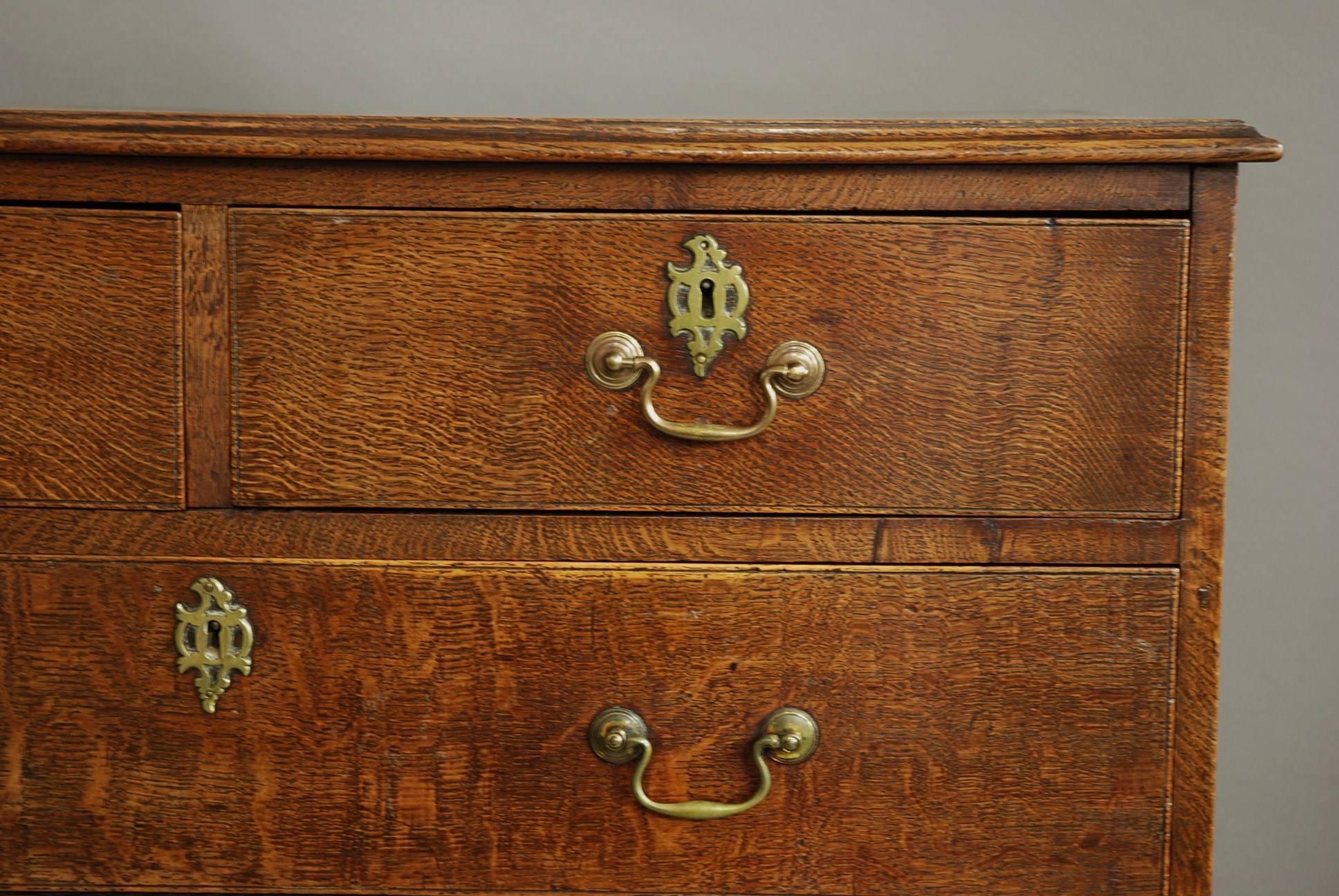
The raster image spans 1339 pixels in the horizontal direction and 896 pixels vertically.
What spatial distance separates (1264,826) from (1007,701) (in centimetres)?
100

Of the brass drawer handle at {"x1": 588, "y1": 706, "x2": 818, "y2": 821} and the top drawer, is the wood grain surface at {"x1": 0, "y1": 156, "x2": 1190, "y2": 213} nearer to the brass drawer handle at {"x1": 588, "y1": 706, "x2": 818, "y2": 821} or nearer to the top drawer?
the top drawer

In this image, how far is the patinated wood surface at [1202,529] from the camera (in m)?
0.81

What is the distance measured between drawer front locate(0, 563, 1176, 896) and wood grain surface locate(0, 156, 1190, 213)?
0.23m

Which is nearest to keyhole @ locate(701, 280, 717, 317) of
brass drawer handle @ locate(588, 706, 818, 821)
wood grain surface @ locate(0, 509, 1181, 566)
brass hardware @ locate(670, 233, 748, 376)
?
brass hardware @ locate(670, 233, 748, 376)

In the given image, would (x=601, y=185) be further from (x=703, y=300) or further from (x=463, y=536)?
(x=463, y=536)

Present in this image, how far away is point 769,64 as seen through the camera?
1.56m

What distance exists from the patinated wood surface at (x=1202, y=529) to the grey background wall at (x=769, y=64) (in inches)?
31.3

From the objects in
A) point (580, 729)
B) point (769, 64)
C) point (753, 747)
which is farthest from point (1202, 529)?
point (769, 64)

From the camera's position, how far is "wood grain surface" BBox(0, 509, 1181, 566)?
845 mm

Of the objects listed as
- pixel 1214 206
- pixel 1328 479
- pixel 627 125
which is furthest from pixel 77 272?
pixel 1328 479

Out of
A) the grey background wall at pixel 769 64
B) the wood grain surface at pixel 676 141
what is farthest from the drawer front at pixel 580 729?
the grey background wall at pixel 769 64

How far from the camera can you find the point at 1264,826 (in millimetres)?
1640

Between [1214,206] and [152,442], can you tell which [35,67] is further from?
[1214,206]

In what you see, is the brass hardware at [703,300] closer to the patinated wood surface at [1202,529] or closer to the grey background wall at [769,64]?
the patinated wood surface at [1202,529]
